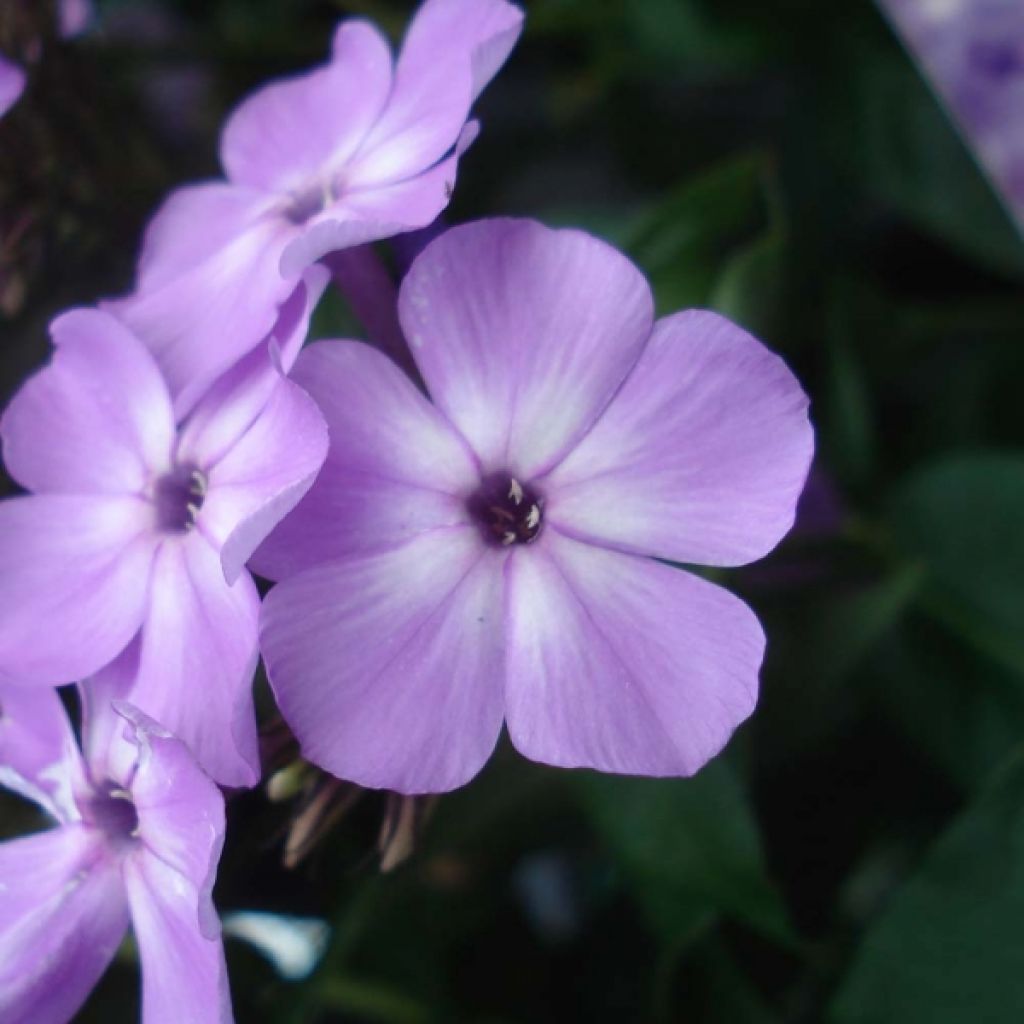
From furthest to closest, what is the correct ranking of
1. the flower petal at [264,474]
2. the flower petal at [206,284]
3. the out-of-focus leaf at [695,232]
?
1. the out-of-focus leaf at [695,232]
2. the flower petal at [206,284]
3. the flower petal at [264,474]

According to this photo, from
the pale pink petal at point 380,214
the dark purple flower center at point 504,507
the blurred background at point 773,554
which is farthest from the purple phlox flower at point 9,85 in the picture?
the dark purple flower center at point 504,507

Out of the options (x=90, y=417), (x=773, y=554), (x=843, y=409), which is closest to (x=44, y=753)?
(x=90, y=417)

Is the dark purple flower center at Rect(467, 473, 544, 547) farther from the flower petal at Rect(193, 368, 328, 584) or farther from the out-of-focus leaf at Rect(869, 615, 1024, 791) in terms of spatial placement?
the out-of-focus leaf at Rect(869, 615, 1024, 791)

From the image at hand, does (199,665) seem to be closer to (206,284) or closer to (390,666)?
(390,666)

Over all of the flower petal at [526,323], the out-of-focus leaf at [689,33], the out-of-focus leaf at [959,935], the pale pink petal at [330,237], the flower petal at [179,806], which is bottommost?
the out-of-focus leaf at [959,935]

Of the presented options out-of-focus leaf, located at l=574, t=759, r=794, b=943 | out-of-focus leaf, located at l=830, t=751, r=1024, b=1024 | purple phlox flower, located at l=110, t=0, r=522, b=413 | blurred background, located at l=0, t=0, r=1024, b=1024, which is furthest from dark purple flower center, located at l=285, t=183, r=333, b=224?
out-of-focus leaf, located at l=830, t=751, r=1024, b=1024

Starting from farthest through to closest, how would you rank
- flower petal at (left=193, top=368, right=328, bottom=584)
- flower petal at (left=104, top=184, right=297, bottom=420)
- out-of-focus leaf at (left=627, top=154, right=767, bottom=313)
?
out-of-focus leaf at (left=627, top=154, right=767, bottom=313), flower petal at (left=104, top=184, right=297, bottom=420), flower petal at (left=193, top=368, right=328, bottom=584)

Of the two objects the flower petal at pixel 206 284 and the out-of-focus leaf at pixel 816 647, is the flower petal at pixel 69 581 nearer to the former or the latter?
the flower petal at pixel 206 284
